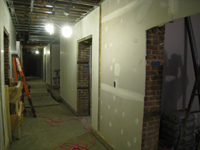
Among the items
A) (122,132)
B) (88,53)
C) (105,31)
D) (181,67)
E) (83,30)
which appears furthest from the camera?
(88,53)

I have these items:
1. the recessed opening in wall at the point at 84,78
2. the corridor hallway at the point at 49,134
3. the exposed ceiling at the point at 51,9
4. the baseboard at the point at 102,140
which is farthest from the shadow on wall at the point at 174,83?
the recessed opening in wall at the point at 84,78

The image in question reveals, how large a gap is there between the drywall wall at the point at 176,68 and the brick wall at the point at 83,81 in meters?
2.37

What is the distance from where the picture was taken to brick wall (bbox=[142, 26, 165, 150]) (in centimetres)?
210

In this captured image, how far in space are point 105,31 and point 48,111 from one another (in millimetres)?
3755

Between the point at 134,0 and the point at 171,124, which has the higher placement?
the point at 134,0

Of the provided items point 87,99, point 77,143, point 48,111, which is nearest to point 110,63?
point 77,143

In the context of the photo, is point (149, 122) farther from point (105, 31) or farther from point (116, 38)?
point (105, 31)

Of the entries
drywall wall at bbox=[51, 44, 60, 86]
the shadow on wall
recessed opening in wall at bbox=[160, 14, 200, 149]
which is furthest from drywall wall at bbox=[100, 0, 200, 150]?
drywall wall at bbox=[51, 44, 60, 86]

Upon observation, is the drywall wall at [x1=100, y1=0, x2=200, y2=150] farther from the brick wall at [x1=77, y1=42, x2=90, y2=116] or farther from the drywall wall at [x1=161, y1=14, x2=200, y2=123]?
the brick wall at [x1=77, y1=42, x2=90, y2=116]

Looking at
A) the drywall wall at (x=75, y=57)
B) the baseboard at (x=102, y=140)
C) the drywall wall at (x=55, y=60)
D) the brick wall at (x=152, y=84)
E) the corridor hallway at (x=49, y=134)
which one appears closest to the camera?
the brick wall at (x=152, y=84)

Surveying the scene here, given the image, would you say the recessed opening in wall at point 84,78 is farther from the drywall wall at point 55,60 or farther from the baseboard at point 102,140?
the drywall wall at point 55,60

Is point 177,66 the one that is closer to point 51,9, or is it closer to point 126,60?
point 126,60

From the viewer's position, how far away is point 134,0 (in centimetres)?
220

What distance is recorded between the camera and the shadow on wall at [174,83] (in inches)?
132
